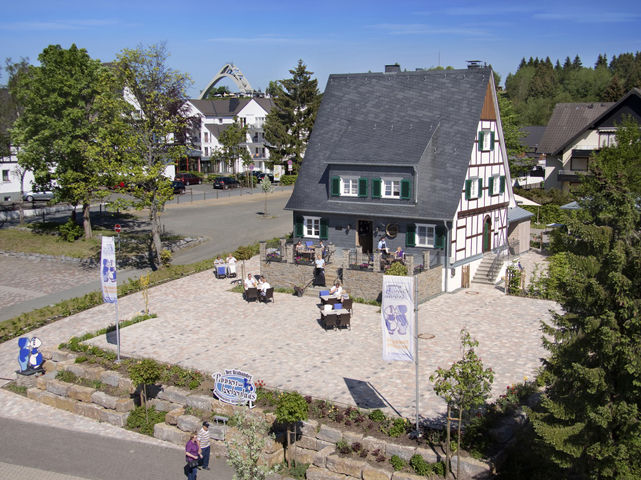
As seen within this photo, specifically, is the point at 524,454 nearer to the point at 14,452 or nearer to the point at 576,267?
the point at 576,267

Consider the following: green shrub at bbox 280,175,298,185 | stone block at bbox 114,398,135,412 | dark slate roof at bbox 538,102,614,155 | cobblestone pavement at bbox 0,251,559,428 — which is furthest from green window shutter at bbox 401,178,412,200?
green shrub at bbox 280,175,298,185

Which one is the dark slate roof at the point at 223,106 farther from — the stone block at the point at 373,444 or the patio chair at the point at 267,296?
the stone block at the point at 373,444

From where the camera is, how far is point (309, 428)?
659 inches

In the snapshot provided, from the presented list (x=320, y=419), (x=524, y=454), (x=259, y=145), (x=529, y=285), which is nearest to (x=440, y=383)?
(x=524, y=454)

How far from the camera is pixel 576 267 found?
1222 cm

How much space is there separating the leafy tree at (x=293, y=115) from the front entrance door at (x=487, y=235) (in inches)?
1776

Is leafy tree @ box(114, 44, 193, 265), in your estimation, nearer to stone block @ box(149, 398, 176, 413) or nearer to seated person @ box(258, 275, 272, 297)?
seated person @ box(258, 275, 272, 297)

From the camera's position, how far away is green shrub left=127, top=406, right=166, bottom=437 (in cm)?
1875

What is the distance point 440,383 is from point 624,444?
423 centimetres

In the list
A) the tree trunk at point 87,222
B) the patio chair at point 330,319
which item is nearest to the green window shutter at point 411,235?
the patio chair at point 330,319

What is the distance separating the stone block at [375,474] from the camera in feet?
49.0

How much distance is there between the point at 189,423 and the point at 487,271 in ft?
62.7

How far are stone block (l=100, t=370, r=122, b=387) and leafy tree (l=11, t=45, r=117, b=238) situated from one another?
21219 millimetres

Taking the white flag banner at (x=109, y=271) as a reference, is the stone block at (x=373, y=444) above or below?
below
